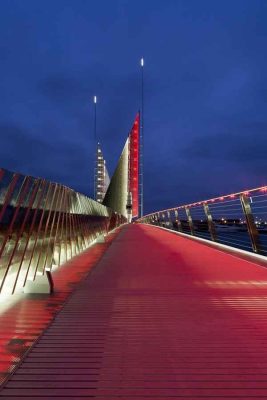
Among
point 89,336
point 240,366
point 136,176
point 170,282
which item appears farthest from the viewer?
point 136,176

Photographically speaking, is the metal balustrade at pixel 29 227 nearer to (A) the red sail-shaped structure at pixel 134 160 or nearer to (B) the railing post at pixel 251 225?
(B) the railing post at pixel 251 225

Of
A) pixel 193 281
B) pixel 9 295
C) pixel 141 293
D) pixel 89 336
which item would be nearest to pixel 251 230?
pixel 193 281

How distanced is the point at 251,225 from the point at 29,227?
161 inches

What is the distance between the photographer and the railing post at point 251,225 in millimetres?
7922

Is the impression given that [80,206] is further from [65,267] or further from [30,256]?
[30,256]

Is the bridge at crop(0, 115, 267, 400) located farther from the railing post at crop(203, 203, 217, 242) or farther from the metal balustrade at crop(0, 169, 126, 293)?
the railing post at crop(203, 203, 217, 242)

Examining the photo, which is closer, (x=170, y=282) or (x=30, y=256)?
(x=30, y=256)

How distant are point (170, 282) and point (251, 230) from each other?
2832 millimetres

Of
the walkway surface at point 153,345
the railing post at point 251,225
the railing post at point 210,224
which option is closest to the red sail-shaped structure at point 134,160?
the railing post at point 210,224

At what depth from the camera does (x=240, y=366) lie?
264 centimetres

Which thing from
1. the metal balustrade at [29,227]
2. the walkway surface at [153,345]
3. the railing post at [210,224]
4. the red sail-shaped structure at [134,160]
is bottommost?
the walkway surface at [153,345]

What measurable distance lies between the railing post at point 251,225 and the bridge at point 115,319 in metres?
0.13

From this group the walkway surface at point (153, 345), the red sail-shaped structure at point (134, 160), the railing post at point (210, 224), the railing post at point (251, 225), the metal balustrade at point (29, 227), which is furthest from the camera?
the red sail-shaped structure at point (134, 160)

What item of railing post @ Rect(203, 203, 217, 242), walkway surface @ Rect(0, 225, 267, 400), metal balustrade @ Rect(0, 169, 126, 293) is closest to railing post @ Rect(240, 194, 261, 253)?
walkway surface @ Rect(0, 225, 267, 400)
